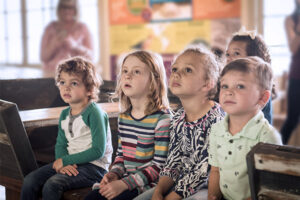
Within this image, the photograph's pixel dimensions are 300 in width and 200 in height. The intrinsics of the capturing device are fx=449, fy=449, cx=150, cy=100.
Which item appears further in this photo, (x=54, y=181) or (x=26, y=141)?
(x=26, y=141)

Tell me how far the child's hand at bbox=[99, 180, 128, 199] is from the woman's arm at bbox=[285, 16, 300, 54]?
10.9 feet

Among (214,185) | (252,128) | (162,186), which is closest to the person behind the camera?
(252,128)

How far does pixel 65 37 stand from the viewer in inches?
Answer: 163

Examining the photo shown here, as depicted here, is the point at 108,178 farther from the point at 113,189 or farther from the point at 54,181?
the point at 54,181

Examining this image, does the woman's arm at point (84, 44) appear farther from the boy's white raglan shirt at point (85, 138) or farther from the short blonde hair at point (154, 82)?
the short blonde hair at point (154, 82)

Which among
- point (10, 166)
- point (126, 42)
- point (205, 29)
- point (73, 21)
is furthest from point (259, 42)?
point (126, 42)

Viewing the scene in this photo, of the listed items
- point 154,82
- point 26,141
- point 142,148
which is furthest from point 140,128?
point 26,141

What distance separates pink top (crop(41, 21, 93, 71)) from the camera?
4199mm

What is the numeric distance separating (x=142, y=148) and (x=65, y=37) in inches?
100

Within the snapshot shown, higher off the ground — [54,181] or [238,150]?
[238,150]

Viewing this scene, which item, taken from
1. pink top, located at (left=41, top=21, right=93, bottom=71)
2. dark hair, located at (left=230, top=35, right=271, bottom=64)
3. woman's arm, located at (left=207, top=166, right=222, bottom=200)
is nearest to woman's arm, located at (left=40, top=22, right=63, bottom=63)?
pink top, located at (left=41, top=21, right=93, bottom=71)

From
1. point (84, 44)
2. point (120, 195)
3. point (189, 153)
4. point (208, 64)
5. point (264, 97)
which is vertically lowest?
point (120, 195)

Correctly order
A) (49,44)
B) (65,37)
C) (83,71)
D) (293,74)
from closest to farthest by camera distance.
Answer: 1. (83,71)
2. (65,37)
3. (49,44)
4. (293,74)

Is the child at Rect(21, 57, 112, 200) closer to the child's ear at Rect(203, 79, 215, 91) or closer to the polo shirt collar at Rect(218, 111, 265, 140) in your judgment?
the child's ear at Rect(203, 79, 215, 91)
